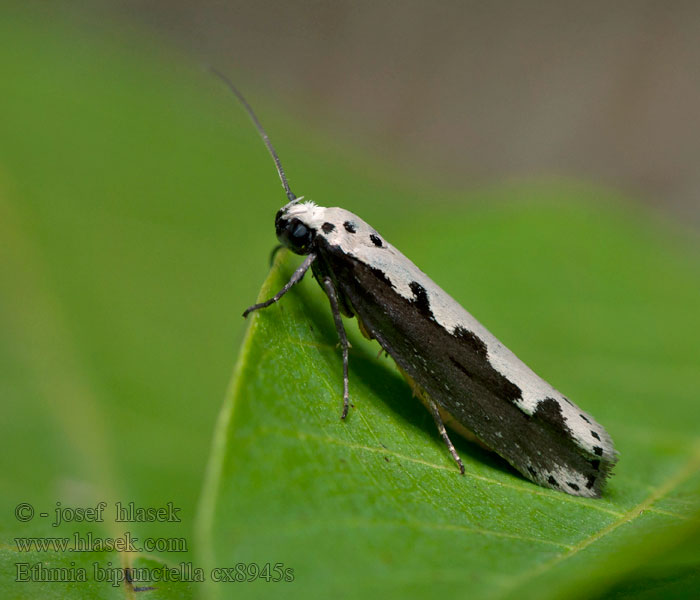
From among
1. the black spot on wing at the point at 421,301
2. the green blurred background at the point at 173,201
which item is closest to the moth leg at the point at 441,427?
the black spot on wing at the point at 421,301

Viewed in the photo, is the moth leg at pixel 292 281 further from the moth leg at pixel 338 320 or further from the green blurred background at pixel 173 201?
the green blurred background at pixel 173 201

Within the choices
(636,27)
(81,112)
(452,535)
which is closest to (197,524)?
(452,535)

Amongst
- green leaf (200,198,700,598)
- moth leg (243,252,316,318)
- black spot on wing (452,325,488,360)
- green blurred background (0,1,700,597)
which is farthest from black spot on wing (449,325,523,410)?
green blurred background (0,1,700,597)

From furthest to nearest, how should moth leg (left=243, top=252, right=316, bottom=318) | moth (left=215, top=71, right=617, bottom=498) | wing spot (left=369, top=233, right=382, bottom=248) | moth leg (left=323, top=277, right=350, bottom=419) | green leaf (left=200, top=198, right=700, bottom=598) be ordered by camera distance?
wing spot (left=369, top=233, right=382, bottom=248), moth (left=215, top=71, right=617, bottom=498), moth leg (left=323, top=277, right=350, bottom=419), moth leg (left=243, top=252, right=316, bottom=318), green leaf (left=200, top=198, right=700, bottom=598)

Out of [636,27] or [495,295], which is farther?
[636,27]

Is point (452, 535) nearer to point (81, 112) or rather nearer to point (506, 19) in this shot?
point (81, 112)

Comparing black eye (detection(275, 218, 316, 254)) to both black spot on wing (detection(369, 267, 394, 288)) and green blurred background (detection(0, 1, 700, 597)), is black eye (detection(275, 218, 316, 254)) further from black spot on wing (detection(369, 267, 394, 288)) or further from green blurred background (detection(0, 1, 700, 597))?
green blurred background (detection(0, 1, 700, 597))

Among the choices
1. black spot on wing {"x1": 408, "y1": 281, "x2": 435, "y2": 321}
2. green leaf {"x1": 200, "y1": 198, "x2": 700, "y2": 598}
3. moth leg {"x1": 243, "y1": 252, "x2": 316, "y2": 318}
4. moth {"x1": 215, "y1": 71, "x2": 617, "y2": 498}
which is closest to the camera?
green leaf {"x1": 200, "y1": 198, "x2": 700, "y2": 598}
